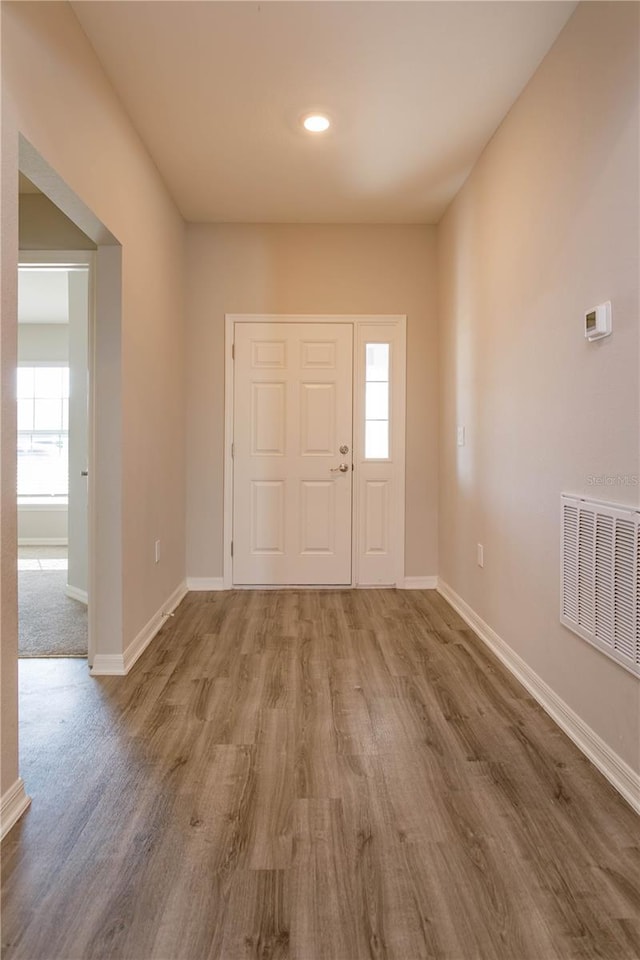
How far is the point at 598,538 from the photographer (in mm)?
1839

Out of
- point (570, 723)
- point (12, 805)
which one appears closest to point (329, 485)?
point (570, 723)

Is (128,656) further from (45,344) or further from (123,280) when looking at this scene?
(45,344)

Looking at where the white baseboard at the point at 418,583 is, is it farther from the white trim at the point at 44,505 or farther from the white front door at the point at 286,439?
the white trim at the point at 44,505

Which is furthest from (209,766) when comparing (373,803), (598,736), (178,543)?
(178,543)

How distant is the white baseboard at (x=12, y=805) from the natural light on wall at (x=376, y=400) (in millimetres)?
2945

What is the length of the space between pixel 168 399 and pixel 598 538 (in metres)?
2.62

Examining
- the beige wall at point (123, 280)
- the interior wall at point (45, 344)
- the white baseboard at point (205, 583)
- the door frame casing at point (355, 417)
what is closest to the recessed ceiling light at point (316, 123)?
the beige wall at point (123, 280)

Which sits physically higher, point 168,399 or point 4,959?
point 168,399

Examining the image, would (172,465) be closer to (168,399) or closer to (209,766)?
(168,399)

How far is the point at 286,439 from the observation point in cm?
403

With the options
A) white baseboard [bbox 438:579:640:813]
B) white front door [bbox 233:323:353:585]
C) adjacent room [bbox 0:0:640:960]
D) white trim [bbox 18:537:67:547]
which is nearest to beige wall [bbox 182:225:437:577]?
adjacent room [bbox 0:0:640:960]

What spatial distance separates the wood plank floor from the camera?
119 cm

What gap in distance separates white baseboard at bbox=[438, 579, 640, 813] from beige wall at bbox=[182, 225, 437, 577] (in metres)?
1.56

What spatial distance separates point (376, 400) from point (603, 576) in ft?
8.13
